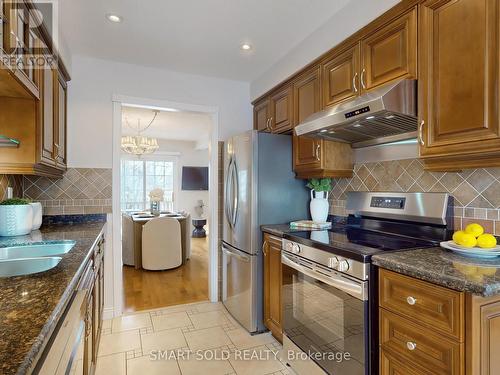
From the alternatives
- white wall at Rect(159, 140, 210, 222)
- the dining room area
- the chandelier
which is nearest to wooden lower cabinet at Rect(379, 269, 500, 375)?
the dining room area

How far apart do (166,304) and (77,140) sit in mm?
1888

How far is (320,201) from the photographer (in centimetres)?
252

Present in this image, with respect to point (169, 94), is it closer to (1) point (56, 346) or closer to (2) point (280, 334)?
(2) point (280, 334)

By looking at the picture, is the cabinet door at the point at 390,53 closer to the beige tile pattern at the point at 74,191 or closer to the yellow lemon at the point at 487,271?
the yellow lemon at the point at 487,271

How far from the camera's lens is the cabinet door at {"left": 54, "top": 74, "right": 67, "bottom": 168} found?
2.32 m

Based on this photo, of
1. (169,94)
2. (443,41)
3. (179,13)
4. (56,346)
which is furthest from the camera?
(169,94)

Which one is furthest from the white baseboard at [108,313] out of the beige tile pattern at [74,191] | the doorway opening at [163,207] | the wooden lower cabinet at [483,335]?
the wooden lower cabinet at [483,335]

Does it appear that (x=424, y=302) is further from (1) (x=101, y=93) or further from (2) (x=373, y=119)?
(1) (x=101, y=93)

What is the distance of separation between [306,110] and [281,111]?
0.42 m

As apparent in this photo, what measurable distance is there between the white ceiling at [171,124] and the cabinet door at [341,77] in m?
2.19

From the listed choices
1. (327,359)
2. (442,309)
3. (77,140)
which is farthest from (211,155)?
(442,309)

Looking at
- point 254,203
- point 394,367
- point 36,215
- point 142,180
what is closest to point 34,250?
point 36,215

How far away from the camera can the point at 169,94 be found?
312 centimetres

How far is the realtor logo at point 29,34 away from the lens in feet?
4.39
